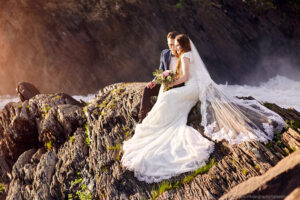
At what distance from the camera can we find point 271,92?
15.0 metres

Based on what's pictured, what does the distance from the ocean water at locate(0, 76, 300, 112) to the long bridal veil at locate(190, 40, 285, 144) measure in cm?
894

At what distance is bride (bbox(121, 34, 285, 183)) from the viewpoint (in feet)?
14.4

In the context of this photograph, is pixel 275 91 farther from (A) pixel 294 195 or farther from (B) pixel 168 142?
Answer: (A) pixel 294 195

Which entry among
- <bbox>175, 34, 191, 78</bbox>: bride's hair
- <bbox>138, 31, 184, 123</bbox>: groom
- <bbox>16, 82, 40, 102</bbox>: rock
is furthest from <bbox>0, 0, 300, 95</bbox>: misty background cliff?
<bbox>175, 34, 191, 78</bbox>: bride's hair

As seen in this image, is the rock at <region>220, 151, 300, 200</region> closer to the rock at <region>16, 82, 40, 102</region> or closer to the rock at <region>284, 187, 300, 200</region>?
the rock at <region>284, 187, 300, 200</region>

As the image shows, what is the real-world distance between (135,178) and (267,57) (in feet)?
52.5

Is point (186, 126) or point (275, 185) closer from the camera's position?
point (275, 185)

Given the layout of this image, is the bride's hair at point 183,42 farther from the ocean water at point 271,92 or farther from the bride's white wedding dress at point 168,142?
the ocean water at point 271,92

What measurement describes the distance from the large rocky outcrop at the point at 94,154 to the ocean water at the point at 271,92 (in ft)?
24.5

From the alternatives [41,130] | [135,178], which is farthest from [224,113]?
[41,130]

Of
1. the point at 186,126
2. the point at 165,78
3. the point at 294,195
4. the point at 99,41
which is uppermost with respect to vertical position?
the point at 99,41

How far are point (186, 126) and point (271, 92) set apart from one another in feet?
39.4

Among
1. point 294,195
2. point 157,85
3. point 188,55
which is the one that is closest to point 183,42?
point 188,55

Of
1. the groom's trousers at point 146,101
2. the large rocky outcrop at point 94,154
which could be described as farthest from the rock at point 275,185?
the groom's trousers at point 146,101
